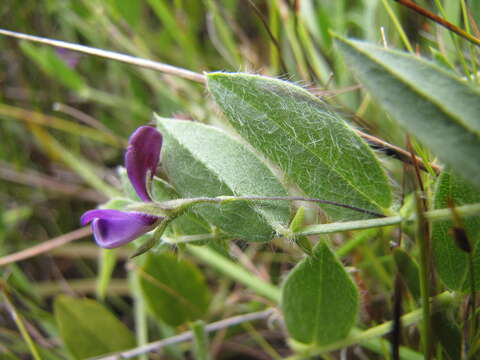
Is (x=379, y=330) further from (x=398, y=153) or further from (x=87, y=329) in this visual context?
(x=87, y=329)

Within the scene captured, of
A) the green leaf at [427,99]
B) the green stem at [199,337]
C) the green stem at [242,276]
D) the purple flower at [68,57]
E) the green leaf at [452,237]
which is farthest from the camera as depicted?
the purple flower at [68,57]

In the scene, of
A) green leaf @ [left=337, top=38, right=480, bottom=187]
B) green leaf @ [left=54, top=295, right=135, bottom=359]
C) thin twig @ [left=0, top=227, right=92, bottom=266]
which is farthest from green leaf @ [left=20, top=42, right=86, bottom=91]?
green leaf @ [left=337, top=38, right=480, bottom=187]

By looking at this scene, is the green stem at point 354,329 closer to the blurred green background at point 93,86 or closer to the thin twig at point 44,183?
the blurred green background at point 93,86

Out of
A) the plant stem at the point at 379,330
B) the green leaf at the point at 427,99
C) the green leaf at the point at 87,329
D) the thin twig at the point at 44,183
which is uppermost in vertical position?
the green leaf at the point at 427,99

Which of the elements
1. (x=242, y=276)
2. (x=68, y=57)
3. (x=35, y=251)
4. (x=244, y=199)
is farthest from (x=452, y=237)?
(x=68, y=57)

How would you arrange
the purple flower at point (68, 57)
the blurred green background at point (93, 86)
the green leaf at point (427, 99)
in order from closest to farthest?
the green leaf at point (427, 99), the blurred green background at point (93, 86), the purple flower at point (68, 57)

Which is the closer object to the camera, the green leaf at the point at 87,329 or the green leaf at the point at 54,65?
the green leaf at the point at 87,329

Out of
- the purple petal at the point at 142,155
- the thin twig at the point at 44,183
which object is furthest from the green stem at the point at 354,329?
the thin twig at the point at 44,183
